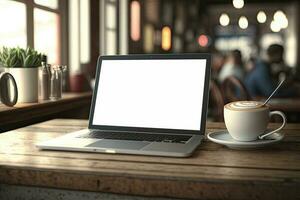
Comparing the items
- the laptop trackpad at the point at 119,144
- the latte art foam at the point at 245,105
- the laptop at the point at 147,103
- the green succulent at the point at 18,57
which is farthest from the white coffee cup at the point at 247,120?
the green succulent at the point at 18,57

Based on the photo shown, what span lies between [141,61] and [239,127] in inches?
16.9

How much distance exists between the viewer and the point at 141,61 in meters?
1.34

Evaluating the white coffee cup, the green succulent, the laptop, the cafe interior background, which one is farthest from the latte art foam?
the cafe interior background

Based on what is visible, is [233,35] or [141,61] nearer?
[141,61]

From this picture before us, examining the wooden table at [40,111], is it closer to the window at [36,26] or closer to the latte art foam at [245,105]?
the window at [36,26]

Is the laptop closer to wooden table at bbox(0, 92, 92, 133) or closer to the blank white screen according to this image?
the blank white screen

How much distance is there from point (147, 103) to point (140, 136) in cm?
12

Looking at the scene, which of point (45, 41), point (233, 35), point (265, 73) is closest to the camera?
point (45, 41)

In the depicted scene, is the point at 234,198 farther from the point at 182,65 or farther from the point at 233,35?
the point at 233,35

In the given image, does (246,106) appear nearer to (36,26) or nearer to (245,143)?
(245,143)

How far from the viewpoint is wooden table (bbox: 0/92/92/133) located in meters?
1.75

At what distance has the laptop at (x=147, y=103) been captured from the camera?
3.83ft

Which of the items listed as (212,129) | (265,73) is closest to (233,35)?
(265,73)

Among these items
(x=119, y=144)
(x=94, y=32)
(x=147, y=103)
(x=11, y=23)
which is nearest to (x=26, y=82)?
(x=11, y=23)
